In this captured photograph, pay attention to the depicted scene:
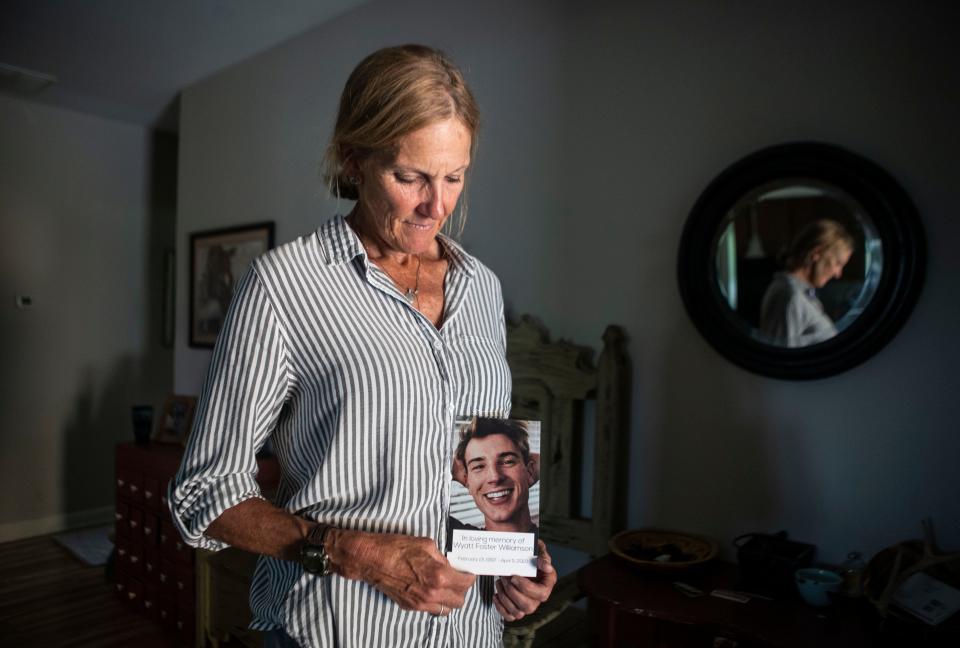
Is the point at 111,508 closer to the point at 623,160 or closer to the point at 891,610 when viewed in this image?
the point at 623,160

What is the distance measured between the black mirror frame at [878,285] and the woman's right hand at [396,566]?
1343 millimetres

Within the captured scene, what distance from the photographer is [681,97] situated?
2094 mm

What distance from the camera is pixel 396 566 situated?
0.84 meters

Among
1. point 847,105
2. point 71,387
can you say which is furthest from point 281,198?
point 847,105

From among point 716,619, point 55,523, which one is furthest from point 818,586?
point 55,523

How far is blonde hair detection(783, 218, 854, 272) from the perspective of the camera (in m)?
1.79

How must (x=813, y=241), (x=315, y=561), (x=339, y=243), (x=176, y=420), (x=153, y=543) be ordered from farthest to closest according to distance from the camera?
(x=176, y=420), (x=153, y=543), (x=813, y=241), (x=339, y=243), (x=315, y=561)

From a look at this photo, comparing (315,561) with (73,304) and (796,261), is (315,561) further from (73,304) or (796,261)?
(73,304)

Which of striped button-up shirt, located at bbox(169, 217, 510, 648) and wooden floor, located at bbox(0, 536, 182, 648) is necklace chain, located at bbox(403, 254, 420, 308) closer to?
striped button-up shirt, located at bbox(169, 217, 510, 648)

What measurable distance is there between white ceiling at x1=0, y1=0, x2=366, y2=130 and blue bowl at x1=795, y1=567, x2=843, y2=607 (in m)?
2.81

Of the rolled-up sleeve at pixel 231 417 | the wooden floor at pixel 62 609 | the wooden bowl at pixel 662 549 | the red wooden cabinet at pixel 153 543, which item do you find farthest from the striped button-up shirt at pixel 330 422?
the wooden floor at pixel 62 609

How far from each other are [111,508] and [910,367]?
494 centimetres

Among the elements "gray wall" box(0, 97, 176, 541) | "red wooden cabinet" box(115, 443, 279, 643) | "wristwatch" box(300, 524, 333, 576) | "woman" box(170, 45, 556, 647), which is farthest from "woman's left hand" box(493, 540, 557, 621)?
"gray wall" box(0, 97, 176, 541)

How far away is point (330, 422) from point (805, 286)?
1.45 m
